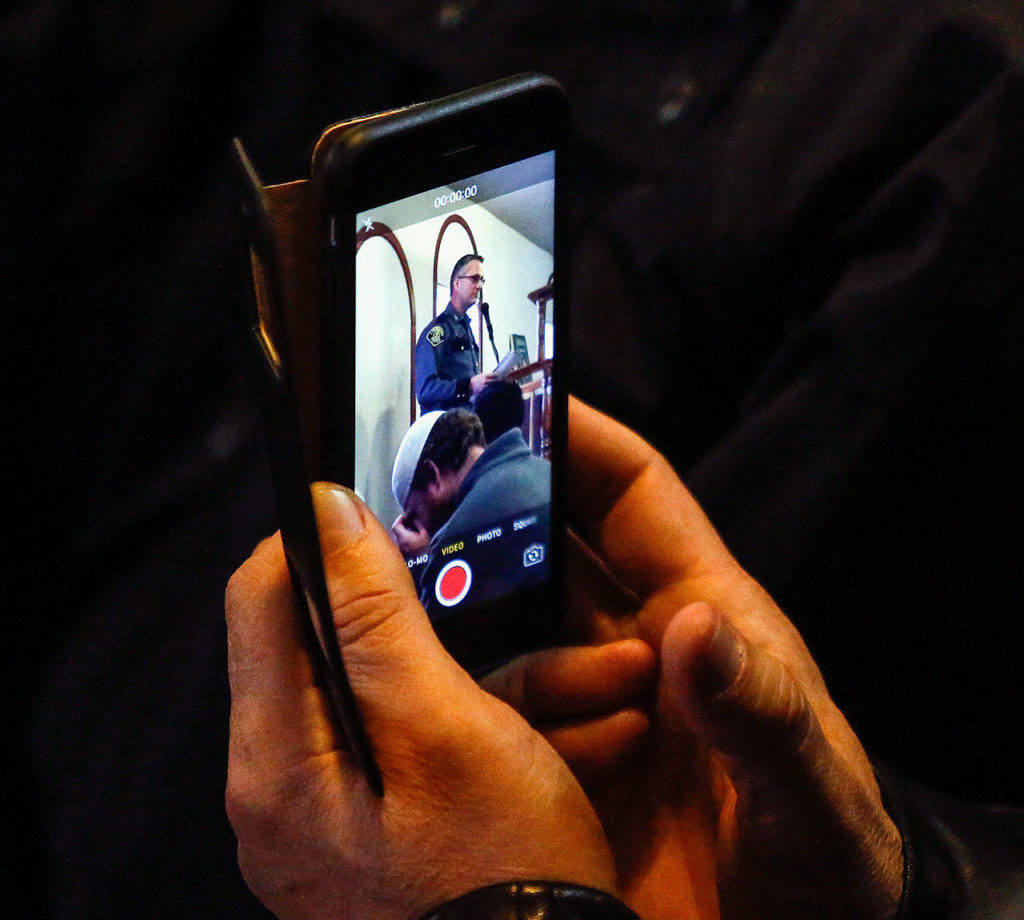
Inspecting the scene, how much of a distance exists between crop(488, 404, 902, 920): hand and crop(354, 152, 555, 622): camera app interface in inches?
2.5

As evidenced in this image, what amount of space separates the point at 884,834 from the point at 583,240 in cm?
56

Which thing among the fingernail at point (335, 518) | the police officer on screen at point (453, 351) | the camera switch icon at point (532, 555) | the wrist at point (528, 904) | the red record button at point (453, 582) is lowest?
the wrist at point (528, 904)

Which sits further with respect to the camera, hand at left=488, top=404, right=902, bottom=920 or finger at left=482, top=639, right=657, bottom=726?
finger at left=482, top=639, right=657, bottom=726

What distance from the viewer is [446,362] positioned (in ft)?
1.91

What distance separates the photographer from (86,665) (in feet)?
2.89

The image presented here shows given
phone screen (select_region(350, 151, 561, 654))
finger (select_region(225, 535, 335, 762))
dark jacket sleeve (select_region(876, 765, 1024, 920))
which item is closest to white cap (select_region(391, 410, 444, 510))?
phone screen (select_region(350, 151, 561, 654))

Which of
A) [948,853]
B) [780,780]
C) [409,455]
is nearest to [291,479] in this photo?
[409,455]

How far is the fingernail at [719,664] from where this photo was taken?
1.46 feet

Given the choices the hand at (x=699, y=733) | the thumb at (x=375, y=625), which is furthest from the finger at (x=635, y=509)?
the thumb at (x=375, y=625)

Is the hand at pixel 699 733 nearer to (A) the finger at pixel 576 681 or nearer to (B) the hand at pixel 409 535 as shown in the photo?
(A) the finger at pixel 576 681

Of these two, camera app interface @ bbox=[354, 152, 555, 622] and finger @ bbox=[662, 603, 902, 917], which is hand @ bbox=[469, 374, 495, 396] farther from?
finger @ bbox=[662, 603, 902, 917]

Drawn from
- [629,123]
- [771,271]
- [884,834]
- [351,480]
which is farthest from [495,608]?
[629,123]

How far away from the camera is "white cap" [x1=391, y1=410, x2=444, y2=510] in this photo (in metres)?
0.58

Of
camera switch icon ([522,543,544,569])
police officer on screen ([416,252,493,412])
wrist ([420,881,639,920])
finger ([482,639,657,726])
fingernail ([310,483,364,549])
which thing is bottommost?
finger ([482,639,657,726])
